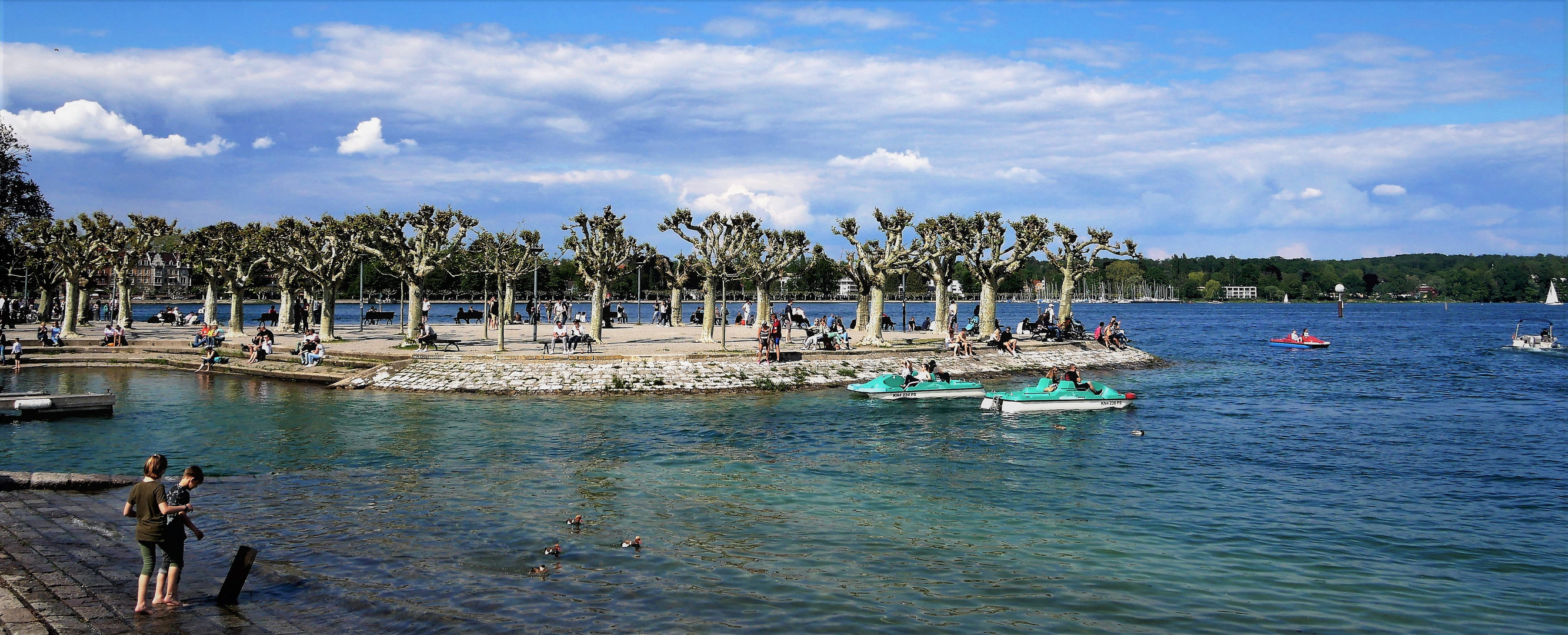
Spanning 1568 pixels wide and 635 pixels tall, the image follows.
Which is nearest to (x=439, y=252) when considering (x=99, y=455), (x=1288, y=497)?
(x=99, y=455)

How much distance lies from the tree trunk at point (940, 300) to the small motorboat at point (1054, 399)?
16933 millimetres

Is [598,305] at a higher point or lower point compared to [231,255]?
lower

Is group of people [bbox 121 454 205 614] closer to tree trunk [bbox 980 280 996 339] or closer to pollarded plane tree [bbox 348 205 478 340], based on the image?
pollarded plane tree [bbox 348 205 478 340]

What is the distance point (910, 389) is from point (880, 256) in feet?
43.4

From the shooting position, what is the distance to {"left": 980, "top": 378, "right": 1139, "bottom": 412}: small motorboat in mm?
32062

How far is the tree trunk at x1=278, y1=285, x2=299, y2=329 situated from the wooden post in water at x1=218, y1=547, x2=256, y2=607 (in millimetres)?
47362

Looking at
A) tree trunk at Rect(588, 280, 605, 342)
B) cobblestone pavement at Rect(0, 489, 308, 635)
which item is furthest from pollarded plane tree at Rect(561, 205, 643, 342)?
cobblestone pavement at Rect(0, 489, 308, 635)

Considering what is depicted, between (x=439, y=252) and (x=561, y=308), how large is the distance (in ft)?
34.9

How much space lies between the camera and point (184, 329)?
193 ft

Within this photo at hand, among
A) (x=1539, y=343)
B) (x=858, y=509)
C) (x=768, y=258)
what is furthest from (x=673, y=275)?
(x=1539, y=343)

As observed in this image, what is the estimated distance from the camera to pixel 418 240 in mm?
40844

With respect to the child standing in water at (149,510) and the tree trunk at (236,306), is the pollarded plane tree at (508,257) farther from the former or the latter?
the child standing in water at (149,510)

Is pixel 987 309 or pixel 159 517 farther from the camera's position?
pixel 987 309

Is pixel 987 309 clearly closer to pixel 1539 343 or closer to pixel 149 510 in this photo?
pixel 149 510
